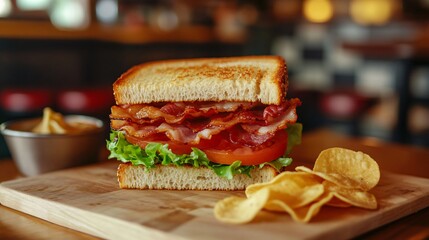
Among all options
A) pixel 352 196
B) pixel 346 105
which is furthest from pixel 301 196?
pixel 346 105

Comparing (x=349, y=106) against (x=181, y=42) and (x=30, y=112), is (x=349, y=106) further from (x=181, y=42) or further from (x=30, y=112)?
(x=30, y=112)

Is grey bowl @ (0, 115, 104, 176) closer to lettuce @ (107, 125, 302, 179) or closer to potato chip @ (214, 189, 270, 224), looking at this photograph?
lettuce @ (107, 125, 302, 179)

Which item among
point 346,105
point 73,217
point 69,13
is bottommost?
point 346,105

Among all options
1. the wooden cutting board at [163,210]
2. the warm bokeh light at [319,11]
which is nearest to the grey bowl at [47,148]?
the wooden cutting board at [163,210]

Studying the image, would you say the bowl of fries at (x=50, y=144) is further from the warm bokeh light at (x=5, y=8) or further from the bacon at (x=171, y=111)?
the warm bokeh light at (x=5, y=8)

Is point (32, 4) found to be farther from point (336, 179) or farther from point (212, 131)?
point (336, 179)

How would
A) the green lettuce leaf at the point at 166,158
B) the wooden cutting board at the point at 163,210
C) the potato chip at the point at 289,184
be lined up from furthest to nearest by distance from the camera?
the green lettuce leaf at the point at 166,158 → the potato chip at the point at 289,184 → the wooden cutting board at the point at 163,210
